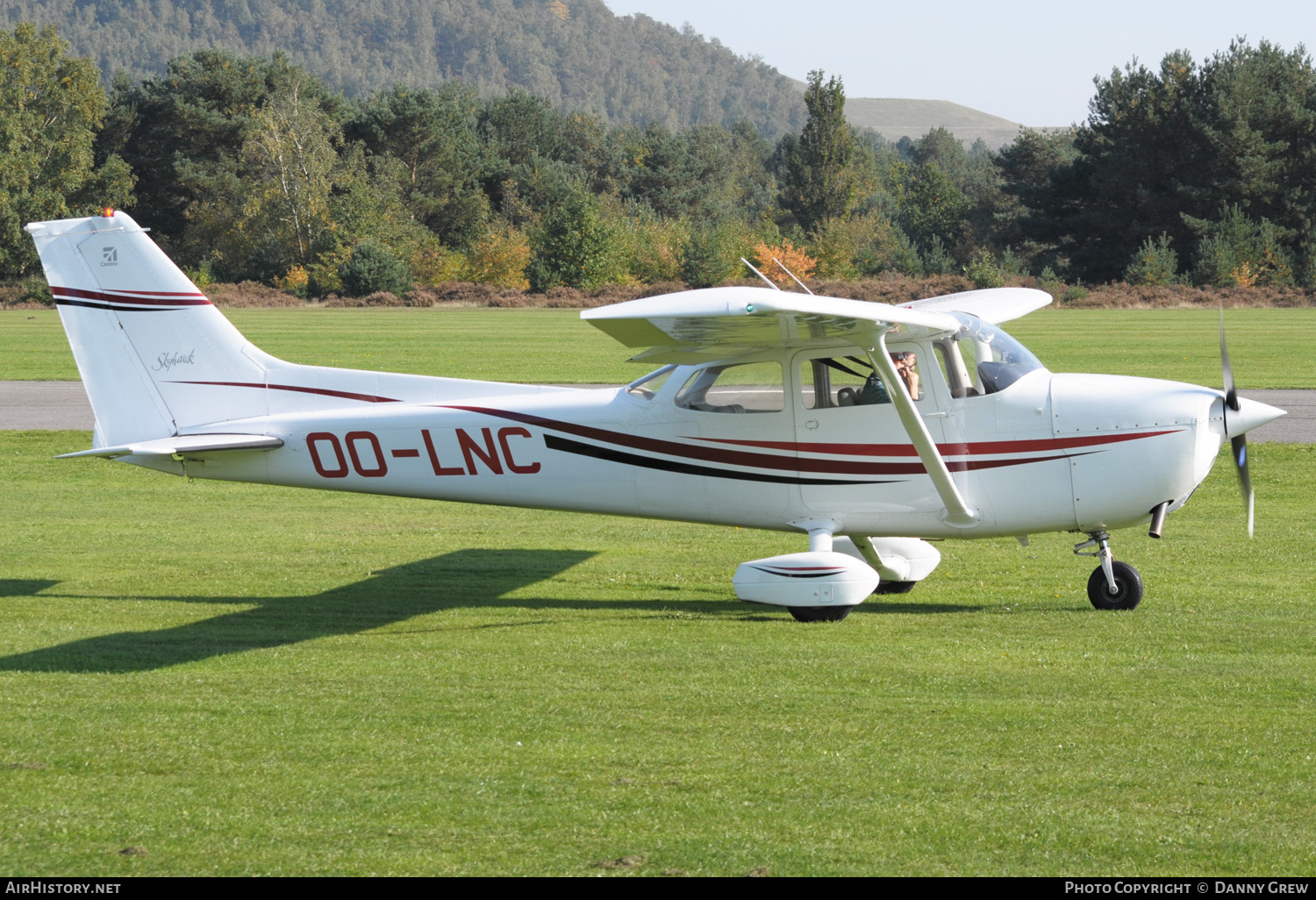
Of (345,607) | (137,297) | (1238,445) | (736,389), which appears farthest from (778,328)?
(137,297)

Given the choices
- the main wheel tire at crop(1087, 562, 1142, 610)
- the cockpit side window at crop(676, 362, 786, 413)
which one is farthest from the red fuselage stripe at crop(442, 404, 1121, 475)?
the main wheel tire at crop(1087, 562, 1142, 610)

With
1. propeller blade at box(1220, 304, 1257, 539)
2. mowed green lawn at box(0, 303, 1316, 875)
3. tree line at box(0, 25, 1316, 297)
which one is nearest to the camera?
mowed green lawn at box(0, 303, 1316, 875)

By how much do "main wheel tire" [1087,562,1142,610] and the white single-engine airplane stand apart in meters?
0.02

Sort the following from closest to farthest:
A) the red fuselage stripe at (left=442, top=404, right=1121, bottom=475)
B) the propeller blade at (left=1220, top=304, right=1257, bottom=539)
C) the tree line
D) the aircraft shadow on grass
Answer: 1. the aircraft shadow on grass
2. the propeller blade at (left=1220, top=304, right=1257, bottom=539)
3. the red fuselage stripe at (left=442, top=404, right=1121, bottom=475)
4. the tree line

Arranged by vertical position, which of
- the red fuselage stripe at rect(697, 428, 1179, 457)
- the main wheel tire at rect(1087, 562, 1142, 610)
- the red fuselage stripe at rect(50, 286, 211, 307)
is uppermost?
the red fuselage stripe at rect(50, 286, 211, 307)

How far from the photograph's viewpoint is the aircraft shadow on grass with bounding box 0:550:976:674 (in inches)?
314

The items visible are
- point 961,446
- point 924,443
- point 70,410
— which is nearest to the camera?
point 924,443

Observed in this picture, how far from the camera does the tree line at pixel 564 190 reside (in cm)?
6600

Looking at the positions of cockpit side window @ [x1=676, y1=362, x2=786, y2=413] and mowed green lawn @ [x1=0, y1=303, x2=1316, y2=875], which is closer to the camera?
mowed green lawn @ [x1=0, y1=303, x2=1316, y2=875]

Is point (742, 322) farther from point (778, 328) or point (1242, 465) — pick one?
point (1242, 465)

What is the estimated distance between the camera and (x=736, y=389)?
30.6 feet

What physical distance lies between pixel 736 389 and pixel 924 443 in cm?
148

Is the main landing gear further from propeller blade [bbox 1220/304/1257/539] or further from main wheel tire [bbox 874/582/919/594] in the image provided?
main wheel tire [bbox 874/582/919/594]

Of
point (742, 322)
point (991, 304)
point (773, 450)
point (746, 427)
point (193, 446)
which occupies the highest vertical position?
point (742, 322)
